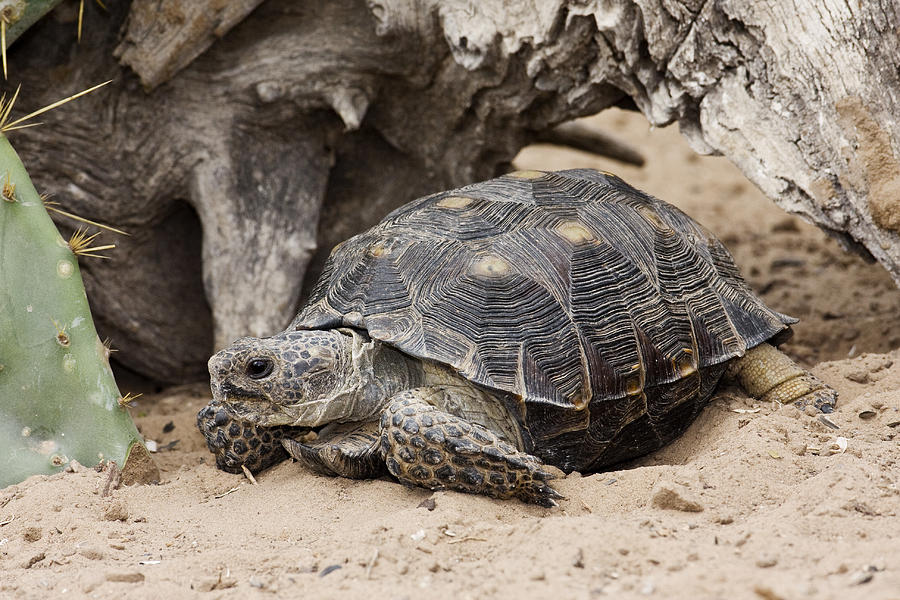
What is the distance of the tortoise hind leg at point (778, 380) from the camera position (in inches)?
151

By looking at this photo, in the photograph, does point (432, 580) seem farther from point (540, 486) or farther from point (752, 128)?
point (752, 128)

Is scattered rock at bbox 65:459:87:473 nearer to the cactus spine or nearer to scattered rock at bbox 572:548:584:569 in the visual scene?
the cactus spine

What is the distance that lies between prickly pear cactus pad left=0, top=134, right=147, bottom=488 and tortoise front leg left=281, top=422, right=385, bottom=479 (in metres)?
0.74

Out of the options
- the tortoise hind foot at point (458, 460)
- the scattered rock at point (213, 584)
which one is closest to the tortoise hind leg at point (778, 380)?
the tortoise hind foot at point (458, 460)

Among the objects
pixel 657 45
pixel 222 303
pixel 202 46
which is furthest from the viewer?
pixel 222 303

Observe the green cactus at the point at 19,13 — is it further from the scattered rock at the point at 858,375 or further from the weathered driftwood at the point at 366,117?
the scattered rock at the point at 858,375

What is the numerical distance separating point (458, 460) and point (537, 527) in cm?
49

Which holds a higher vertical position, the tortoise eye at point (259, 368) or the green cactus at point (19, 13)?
the green cactus at point (19, 13)

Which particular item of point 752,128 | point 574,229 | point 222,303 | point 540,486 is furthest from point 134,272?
point 752,128

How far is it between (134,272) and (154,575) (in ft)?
9.06

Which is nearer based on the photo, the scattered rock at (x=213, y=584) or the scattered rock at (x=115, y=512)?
the scattered rock at (x=213, y=584)

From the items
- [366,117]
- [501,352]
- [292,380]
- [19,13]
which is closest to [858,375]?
[501,352]

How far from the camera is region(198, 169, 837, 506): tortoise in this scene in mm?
3324

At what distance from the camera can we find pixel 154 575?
8.71 ft
